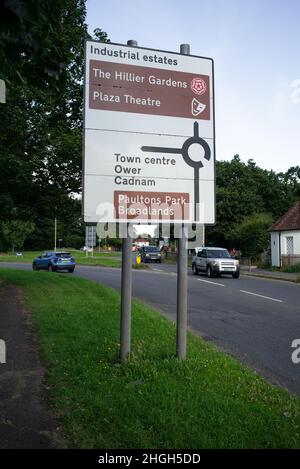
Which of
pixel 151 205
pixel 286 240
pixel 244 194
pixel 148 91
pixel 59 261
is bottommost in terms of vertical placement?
pixel 59 261

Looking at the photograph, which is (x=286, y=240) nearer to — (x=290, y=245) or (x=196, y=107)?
(x=290, y=245)

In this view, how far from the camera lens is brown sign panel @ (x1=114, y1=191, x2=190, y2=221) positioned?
6.16 meters

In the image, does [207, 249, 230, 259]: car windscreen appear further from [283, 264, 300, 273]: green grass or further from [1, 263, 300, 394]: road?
[1, 263, 300, 394]: road

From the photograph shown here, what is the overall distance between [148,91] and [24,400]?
4.14 m

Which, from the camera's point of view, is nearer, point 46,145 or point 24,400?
point 24,400

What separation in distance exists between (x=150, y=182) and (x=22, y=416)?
3.27 meters

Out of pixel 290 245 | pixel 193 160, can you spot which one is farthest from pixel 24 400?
pixel 290 245

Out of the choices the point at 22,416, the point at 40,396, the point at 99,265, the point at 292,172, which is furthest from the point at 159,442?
the point at 292,172

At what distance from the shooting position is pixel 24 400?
4.86 meters

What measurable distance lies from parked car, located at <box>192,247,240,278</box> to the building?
31.1 feet
